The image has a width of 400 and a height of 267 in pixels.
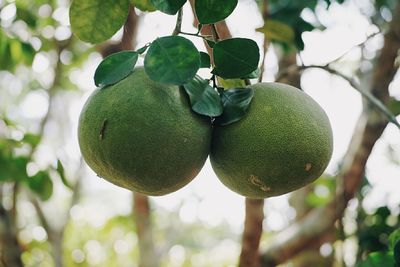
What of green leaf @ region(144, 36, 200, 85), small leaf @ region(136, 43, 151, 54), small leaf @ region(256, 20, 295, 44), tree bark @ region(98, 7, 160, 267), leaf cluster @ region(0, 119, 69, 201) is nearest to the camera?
green leaf @ region(144, 36, 200, 85)

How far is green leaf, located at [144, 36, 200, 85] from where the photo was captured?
35.6 inches

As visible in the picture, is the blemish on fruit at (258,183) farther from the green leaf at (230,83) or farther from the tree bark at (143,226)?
the tree bark at (143,226)

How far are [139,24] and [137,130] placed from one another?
199 cm

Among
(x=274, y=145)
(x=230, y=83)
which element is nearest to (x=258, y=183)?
(x=274, y=145)

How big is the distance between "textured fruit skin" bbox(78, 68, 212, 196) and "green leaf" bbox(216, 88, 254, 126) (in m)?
0.05

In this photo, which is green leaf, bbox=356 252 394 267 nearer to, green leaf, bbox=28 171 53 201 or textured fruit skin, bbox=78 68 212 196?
textured fruit skin, bbox=78 68 212 196

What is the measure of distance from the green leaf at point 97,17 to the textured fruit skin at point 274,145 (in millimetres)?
334

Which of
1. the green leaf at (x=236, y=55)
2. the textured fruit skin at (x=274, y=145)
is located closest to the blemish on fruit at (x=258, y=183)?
the textured fruit skin at (x=274, y=145)

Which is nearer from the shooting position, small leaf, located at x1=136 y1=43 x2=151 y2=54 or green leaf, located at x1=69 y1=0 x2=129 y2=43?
small leaf, located at x1=136 y1=43 x2=151 y2=54

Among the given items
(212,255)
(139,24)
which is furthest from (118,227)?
(139,24)

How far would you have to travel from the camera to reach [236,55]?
1.03m

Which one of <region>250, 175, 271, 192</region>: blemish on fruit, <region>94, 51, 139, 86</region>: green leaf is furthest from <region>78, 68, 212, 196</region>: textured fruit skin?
<region>250, 175, 271, 192</region>: blemish on fruit

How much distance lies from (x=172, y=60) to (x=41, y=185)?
4.47 feet

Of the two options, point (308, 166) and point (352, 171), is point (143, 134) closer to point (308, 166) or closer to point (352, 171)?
point (308, 166)
